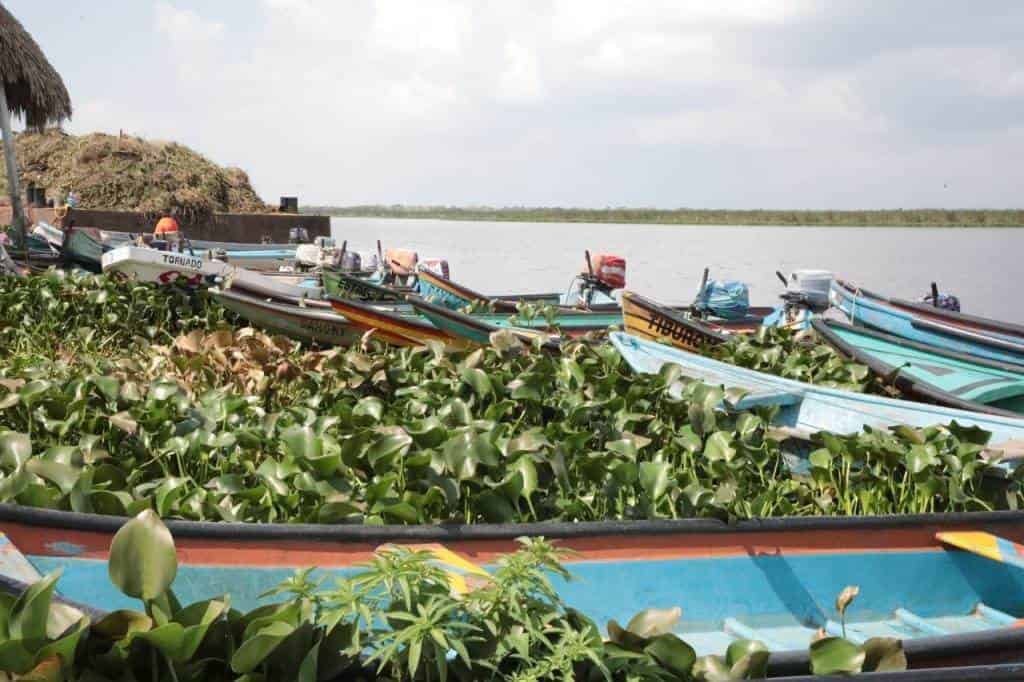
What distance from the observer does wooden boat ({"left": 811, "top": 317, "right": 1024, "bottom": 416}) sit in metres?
5.09

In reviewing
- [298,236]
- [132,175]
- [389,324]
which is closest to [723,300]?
[389,324]

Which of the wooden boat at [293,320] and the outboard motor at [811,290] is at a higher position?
the outboard motor at [811,290]

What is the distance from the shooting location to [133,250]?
8758mm

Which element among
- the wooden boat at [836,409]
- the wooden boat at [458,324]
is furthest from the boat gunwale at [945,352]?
the wooden boat at [458,324]

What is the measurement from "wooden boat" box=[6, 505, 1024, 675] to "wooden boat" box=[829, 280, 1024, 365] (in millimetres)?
3683

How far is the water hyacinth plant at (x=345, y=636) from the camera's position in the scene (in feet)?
5.35

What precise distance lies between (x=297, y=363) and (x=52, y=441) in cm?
214

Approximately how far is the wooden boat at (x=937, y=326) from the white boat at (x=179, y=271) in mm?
5173

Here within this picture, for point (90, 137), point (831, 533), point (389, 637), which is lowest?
point (831, 533)

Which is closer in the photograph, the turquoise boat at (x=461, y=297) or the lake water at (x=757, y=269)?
the turquoise boat at (x=461, y=297)

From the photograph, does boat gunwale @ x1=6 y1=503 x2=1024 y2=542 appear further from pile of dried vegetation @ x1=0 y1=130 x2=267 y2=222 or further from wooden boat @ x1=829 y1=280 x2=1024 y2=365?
pile of dried vegetation @ x1=0 y1=130 x2=267 y2=222

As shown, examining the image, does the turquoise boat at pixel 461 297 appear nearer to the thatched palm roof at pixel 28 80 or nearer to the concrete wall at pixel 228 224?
the thatched palm roof at pixel 28 80

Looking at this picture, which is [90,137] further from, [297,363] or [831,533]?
[831,533]

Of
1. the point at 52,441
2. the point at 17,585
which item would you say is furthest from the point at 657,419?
the point at 17,585
